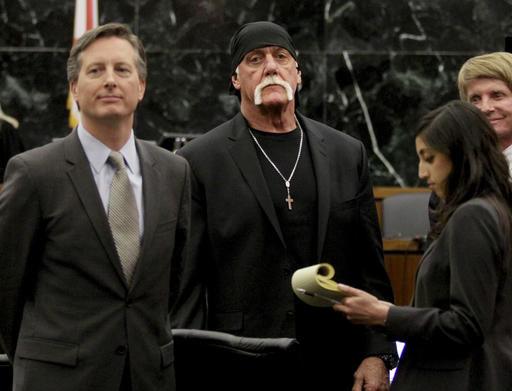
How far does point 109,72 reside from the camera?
3211 millimetres

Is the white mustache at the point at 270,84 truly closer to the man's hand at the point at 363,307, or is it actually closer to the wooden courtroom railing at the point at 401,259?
the man's hand at the point at 363,307

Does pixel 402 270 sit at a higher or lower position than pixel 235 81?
lower

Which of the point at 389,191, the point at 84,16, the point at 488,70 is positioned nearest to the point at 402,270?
the point at 389,191

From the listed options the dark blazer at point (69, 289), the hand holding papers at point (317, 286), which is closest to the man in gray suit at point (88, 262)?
the dark blazer at point (69, 289)

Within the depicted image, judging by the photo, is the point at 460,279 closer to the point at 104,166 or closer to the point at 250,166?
the point at 104,166

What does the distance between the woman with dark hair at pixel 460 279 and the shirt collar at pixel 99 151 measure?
640mm

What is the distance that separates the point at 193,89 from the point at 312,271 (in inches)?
278

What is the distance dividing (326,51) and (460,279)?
7.11m

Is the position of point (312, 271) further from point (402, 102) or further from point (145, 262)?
point (402, 102)

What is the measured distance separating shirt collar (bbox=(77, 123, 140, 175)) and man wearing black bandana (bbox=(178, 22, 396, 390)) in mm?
692

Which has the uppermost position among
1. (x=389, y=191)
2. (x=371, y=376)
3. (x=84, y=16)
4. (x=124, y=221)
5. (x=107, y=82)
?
(x=84, y=16)

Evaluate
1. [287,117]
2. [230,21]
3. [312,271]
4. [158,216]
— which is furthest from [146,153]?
[230,21]

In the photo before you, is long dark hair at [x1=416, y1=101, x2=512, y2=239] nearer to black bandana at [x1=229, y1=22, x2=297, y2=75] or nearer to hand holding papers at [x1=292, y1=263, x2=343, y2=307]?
hand holding papers at [x1=292, y1=263, x2=343, y2=307]

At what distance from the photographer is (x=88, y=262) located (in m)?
3.04
